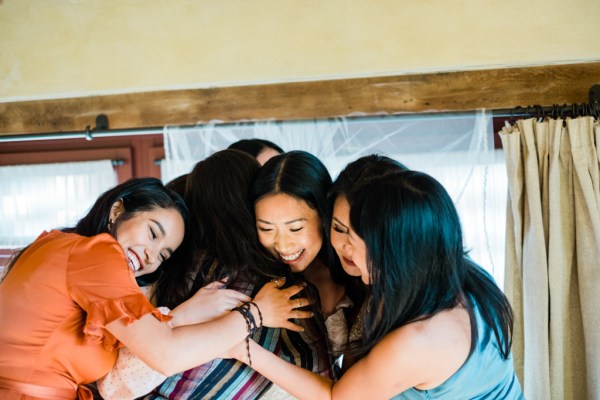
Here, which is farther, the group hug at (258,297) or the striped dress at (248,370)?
the striped dress at (248,370)

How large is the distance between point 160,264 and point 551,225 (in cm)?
144

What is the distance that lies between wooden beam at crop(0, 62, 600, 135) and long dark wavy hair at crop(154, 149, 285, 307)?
0.93 m

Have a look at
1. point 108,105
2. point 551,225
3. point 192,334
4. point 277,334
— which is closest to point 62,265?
point 192,334

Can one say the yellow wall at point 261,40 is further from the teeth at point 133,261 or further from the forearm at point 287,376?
the forearm at point 287,376

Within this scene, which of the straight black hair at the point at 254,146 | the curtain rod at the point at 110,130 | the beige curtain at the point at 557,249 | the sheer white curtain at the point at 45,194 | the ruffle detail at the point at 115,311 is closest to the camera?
the ruffle detail at the point at 115,311

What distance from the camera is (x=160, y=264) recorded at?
145cm

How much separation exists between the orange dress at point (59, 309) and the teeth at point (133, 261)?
0.14 m

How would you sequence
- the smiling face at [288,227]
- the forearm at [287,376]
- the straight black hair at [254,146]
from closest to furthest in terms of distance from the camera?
the forearm at [287,376]
the smiling face at [288,227]
the straight black hair at [254,146]

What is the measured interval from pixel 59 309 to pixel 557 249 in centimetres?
171

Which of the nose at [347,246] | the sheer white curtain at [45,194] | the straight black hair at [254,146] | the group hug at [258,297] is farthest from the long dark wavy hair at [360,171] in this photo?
the sheer white curtain at [45,194]

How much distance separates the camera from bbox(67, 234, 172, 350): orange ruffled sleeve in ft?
3.60

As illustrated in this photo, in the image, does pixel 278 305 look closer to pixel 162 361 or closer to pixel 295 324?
pixel 295 324

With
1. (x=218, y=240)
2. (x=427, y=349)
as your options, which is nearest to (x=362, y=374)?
(x=427, y=349)

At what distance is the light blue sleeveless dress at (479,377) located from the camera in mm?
1175
